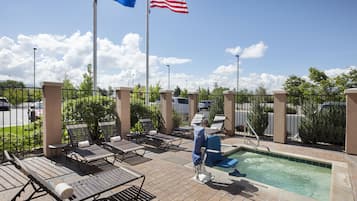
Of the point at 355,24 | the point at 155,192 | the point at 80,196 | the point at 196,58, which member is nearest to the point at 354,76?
the point at 355,24

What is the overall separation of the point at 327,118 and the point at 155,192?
710 centimetres

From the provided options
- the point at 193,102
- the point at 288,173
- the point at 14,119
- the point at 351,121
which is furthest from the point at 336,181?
the point at 14,119

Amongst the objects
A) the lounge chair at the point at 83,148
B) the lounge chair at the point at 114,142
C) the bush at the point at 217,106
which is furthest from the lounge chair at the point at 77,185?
the bush at the point at 217,106

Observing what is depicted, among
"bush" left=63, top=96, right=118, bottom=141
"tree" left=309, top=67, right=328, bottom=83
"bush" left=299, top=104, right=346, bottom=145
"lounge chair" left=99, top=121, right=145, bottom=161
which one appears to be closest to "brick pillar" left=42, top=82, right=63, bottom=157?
"lounge chair" left=99, top=121, right=145, bottom=161

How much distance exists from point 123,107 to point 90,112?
1.20m

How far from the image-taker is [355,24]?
469 inches

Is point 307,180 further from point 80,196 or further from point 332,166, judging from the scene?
point 80,196

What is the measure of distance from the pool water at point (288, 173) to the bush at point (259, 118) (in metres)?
2.29

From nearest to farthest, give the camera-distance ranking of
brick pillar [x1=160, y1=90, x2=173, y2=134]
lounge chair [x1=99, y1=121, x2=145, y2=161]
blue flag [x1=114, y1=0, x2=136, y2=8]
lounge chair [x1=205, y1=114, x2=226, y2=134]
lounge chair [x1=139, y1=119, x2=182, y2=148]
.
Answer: lounge chair [x1=99, y1=121, x2=145, y2=161] → lounge chair [x1=139, y1=119, x2=182, y2=148] → lounge chair [x1=205, y1=114, x2=226, y2=134] → brick pillar [x1=160, y1=90, x2=173, y2=134] → blue flag [x1=114, y1=0, x2=136, y2=8]

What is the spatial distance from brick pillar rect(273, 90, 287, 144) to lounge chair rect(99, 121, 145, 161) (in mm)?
5421

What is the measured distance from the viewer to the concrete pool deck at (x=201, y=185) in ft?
11.4

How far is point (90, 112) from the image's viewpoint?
23.6 ft

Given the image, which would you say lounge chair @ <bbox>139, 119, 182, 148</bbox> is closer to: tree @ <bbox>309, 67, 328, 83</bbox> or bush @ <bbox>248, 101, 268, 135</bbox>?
bush @ <bbox>248, 101, 268, 135</bbox>

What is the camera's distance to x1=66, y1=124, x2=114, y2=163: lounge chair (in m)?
4.65
